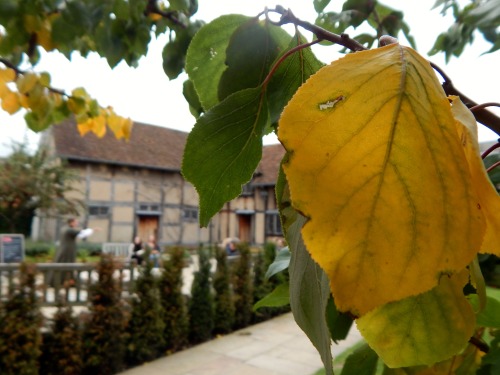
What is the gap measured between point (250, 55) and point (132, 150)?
15227 mm

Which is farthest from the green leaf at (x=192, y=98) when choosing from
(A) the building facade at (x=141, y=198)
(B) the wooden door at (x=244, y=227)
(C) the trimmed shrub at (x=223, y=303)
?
(B) the wooden door at (x=244, y=227)

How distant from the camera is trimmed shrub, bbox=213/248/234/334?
5.87 metres

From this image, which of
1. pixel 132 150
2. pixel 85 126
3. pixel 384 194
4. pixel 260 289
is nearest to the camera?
pixel 384 194

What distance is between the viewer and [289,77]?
35cm

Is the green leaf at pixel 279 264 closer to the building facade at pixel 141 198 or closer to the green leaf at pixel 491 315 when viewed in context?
the green leaf at pixel 491 315

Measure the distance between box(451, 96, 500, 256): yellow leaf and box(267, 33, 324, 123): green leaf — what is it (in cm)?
17

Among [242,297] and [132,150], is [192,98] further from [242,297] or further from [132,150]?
[132,150]

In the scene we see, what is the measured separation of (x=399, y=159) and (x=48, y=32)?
4.61 feet

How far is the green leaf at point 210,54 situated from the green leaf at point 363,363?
334 millimetres

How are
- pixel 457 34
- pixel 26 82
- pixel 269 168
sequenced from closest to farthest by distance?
pixel 457 34 → pixel 26 82 → pixel 269 168

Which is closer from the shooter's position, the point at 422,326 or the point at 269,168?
the point at 422,326

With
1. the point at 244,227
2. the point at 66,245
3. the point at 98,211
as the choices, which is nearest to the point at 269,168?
the point at 244,227

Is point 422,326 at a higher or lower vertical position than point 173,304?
higher

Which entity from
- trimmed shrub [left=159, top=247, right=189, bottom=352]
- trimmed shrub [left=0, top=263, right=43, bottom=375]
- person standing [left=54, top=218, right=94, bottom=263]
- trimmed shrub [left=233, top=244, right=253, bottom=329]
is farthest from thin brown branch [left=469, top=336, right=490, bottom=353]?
person standing [left=54, top=218, right=94, bottom=263]
